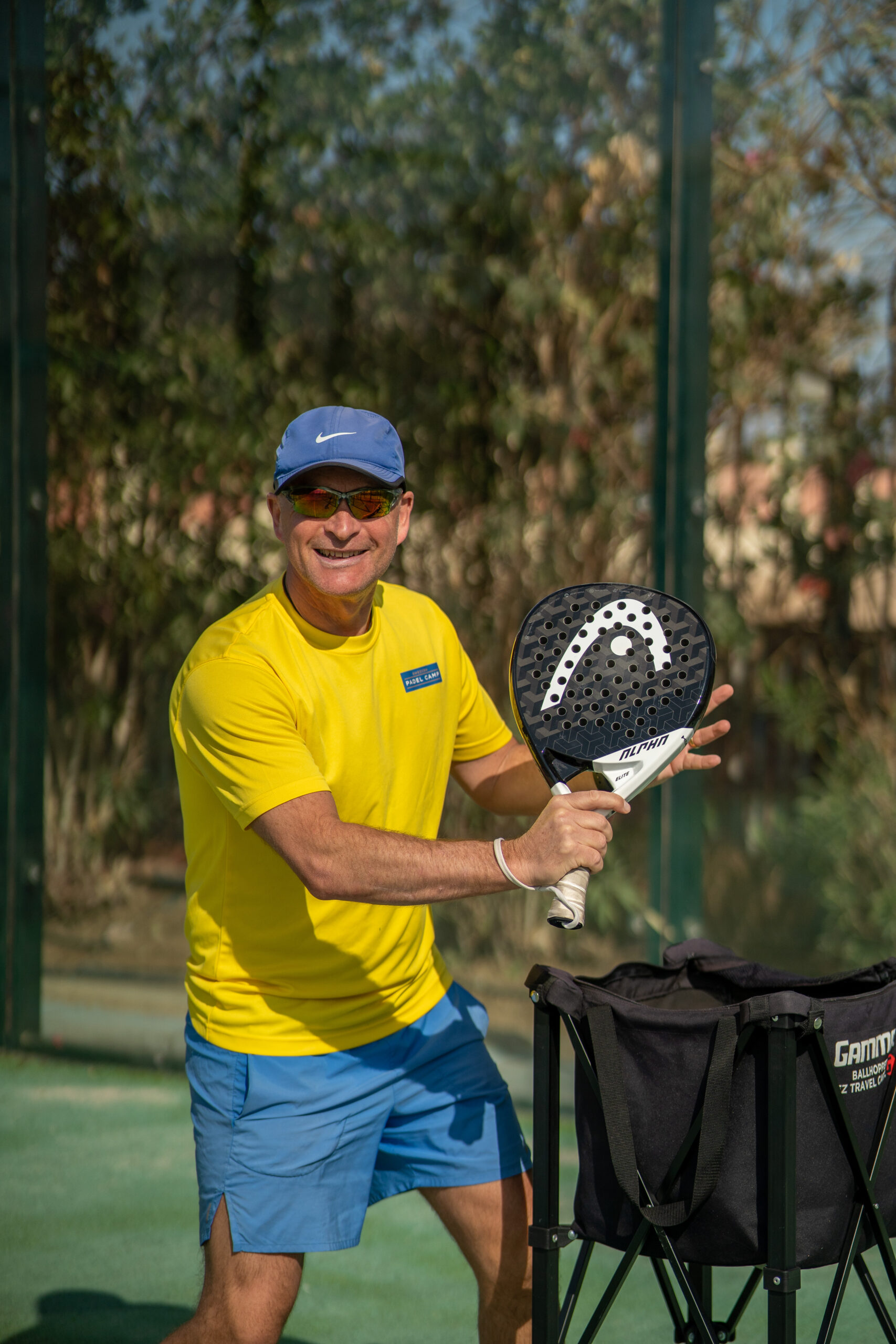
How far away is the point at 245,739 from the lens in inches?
82.6

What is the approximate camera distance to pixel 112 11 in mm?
4582

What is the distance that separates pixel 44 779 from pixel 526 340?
218 cm

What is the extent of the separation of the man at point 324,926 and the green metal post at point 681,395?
2232 millimetres

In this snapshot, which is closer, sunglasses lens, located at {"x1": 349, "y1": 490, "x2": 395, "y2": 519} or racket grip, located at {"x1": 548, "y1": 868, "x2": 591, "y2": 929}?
racket grip, located at {"x1": 548, "y1": 868, "x2": 591, "y2": 929}

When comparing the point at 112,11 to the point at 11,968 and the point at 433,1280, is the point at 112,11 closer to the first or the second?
the point at 11,968

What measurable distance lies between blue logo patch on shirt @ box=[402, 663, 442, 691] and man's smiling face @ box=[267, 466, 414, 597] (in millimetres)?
183

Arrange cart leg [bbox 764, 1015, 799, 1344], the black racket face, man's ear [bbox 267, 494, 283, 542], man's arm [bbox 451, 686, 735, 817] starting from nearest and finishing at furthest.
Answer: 1. cart leg [bbox 764, 1015, 799, 1344]
2. the black racket face
3. man's ear [bbox 267, 494, 283, 542]
4. man's arm [bbox 451, 686, 735, 817]

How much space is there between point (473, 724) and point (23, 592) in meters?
2.58

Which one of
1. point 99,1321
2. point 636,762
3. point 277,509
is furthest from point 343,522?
point 99,1321

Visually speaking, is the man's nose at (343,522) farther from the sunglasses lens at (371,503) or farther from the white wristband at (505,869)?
the white wristband at (505,869)

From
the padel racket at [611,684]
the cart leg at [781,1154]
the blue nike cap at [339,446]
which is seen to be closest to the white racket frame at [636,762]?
the padel racket at [611,684]

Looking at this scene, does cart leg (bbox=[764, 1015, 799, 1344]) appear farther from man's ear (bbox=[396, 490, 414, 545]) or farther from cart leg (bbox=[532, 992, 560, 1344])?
man's ear (bbox=[396, 490, 414, 545])

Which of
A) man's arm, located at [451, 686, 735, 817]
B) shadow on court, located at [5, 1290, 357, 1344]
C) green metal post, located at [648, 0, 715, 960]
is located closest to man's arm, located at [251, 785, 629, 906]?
man's arm, located at [451, 686, 735, 817]

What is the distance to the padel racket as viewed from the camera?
6.70ft
